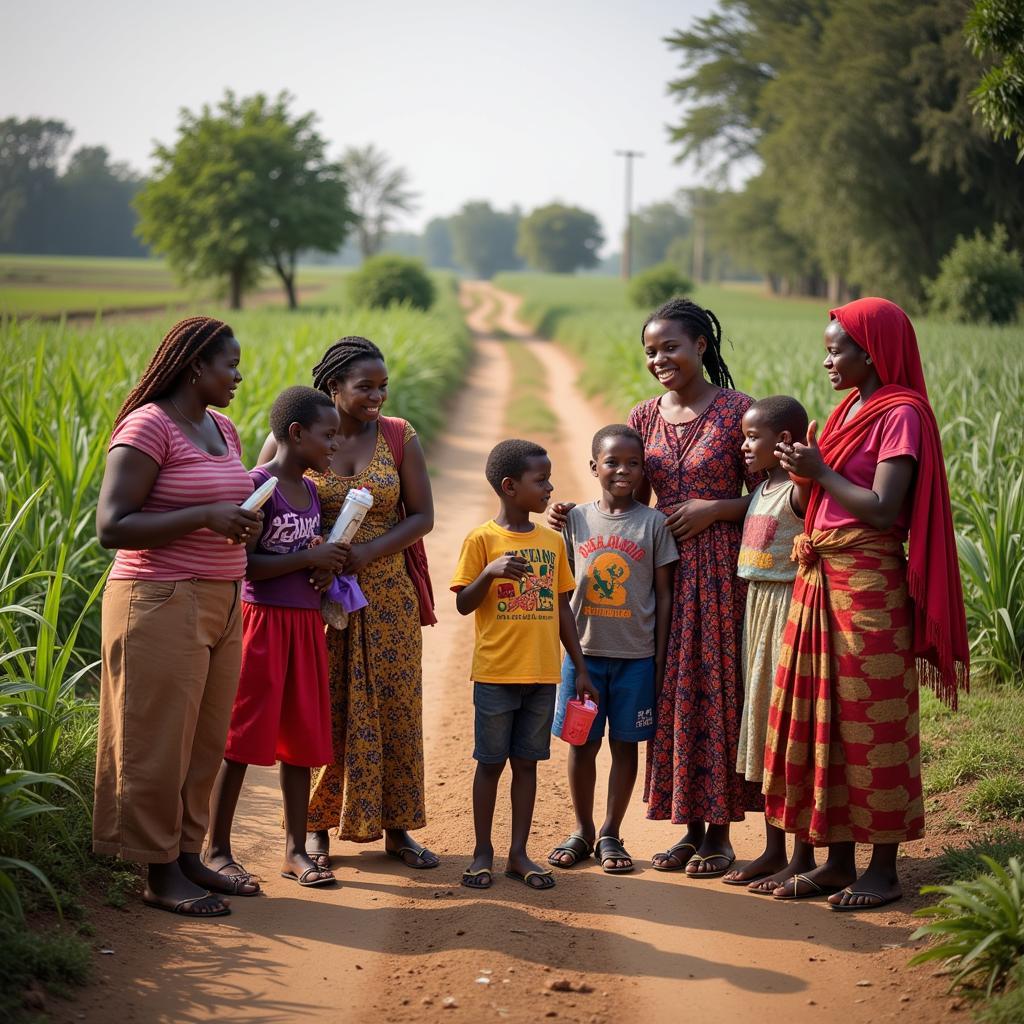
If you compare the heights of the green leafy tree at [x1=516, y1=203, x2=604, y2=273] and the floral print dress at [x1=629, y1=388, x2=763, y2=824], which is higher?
the green leafy tree at [x1=516, y1=203, x2=604, y2=273]

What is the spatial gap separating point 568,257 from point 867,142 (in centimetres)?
9269

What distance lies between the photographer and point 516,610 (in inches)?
160

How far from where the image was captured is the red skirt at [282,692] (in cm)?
400

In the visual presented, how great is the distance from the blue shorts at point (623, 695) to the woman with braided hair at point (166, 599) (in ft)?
4.41

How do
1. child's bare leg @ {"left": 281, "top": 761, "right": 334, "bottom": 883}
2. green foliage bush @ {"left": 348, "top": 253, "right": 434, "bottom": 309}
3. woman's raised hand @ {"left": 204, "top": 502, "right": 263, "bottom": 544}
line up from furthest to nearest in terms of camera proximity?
green foliage bush @ {"left": 348, "top": 253, "right": 434, "bottom": 309} → child's bare leg @ {"left": 281, "top": 761, "right": 334, "bottom": 883} → woman's raised hand @ {"left": 204, "top": 502, "right": 263, "bottom": 544}

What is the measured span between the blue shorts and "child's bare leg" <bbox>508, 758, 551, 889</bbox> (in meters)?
0.20

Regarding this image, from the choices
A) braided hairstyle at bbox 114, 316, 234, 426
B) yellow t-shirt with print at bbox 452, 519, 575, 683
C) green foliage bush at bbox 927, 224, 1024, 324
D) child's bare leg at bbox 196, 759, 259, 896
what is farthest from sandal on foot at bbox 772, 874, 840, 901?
green foliage bush at bbox 927, 224, 1024, 324

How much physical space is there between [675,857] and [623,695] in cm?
65

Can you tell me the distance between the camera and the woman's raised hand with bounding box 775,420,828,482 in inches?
150

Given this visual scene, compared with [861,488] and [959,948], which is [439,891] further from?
[861,488]

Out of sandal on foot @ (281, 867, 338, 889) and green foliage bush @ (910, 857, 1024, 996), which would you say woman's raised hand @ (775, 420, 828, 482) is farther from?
sandal on foot @ (281, 867, 338, 889)

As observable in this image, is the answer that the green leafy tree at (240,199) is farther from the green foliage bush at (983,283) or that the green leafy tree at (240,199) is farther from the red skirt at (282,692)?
the red skirt at (282,692)

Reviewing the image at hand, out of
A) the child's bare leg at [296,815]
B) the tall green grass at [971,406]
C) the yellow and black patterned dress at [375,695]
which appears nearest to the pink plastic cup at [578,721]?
the yellow and black patterned dress at [375,695]

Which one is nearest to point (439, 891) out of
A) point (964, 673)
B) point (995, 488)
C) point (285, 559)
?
point (285, 559)
